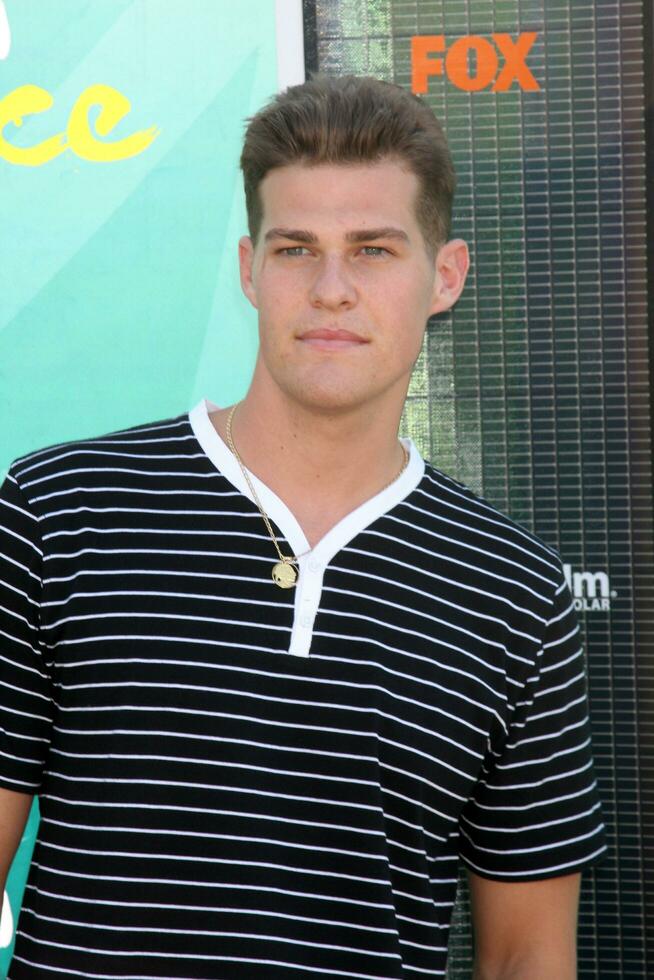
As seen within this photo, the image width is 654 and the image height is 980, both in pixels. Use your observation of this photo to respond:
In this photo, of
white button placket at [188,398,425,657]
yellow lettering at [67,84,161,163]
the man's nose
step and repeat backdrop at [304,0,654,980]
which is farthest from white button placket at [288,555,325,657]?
yellow lettering at [67,84,161,163]

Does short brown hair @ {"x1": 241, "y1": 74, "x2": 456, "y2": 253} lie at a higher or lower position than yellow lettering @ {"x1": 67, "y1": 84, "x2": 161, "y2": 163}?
lower

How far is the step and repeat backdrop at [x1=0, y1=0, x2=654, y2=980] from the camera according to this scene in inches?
85.4

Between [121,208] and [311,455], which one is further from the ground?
[121,208]

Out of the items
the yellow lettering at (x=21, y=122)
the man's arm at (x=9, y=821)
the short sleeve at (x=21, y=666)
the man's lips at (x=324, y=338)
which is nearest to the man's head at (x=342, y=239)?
the man's lips at (x=324, y=338)

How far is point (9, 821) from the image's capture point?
4.43 ft

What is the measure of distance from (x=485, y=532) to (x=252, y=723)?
404 millimetres

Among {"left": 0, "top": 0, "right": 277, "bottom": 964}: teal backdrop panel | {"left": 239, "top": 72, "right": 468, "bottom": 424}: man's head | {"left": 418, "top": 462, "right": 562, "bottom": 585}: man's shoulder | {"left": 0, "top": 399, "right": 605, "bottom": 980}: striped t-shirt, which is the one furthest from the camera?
Result: {"left": 0, "top": 0, "right": 277, "bottom": 964}: teal backdrop panel

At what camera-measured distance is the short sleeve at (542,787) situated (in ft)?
4.77

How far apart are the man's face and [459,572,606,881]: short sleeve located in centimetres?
39

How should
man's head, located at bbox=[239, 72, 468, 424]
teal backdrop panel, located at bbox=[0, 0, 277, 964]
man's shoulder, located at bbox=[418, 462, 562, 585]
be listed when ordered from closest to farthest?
man's head, located at bbox=[239, 72, 468, 424], man's shoulder, located at bbox=[418, 462, 562, 585], teal backdrop panel, located at bbox=[0, 0, 277, 964]

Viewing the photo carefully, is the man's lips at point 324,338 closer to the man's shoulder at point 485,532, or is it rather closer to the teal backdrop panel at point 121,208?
the man's shoulder at point 485,532

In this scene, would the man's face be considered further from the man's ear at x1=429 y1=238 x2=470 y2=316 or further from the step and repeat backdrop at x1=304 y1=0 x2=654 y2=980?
the step and repeat backdrop at x1=304 y1=0 x2=654 y2=980

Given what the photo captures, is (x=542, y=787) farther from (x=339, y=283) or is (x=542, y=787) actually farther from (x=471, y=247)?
(x=471, y=247)

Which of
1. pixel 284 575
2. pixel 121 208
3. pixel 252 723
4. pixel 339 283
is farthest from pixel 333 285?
pixel 121 208
